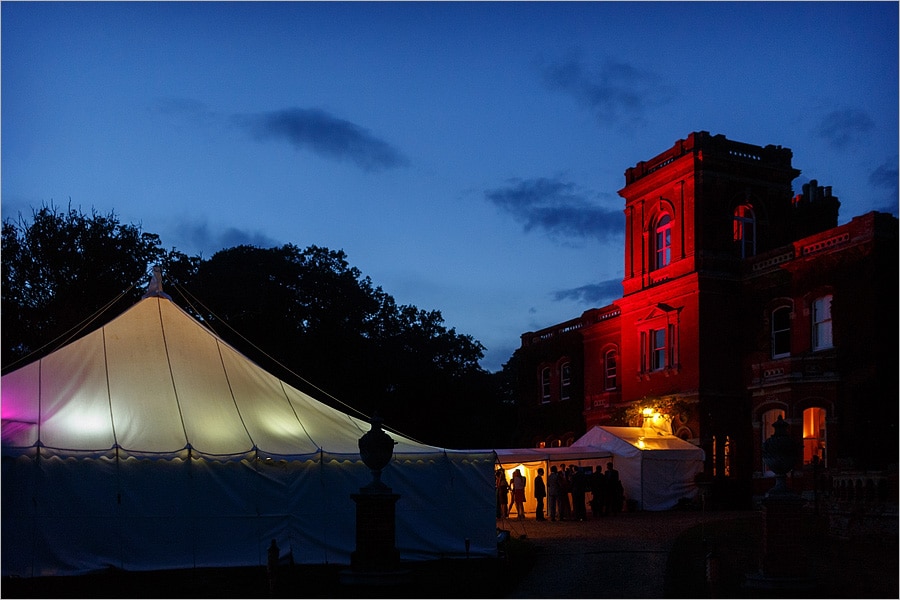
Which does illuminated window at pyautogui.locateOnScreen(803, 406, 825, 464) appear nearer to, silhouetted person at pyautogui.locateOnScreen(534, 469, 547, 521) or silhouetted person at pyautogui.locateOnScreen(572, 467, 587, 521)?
silhouetted person at pyautogui.locateOnScreen(572, 467, 587, 521)

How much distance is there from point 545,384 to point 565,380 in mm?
1272

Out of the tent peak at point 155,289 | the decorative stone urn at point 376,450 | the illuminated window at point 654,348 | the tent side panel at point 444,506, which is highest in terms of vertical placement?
the tent peak at point 155,289

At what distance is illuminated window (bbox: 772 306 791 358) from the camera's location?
89.1ft

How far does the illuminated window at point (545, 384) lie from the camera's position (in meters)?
36.7

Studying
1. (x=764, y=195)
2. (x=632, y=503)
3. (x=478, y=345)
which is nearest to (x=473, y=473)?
(x=632, y=503)

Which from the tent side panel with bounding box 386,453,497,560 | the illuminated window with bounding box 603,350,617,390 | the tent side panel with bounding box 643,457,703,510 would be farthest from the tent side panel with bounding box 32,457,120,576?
the illuminated window with bounding box 603,350,617,390

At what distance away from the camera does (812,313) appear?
2600cm

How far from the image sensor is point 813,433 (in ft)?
83.4

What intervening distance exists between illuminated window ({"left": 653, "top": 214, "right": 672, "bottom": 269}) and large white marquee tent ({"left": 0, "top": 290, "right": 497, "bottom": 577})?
16.5m

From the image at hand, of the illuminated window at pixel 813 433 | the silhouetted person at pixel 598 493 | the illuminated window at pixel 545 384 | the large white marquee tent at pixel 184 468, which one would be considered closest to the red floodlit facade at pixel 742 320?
the illuminated window at pixel 813 433

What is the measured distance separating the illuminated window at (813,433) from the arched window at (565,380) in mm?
10721

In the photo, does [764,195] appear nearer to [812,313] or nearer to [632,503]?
[812,313]

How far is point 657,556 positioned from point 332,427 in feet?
17.0

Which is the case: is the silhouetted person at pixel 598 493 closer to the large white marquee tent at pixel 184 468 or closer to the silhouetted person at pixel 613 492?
the silhouetted person at pixel 613 492
